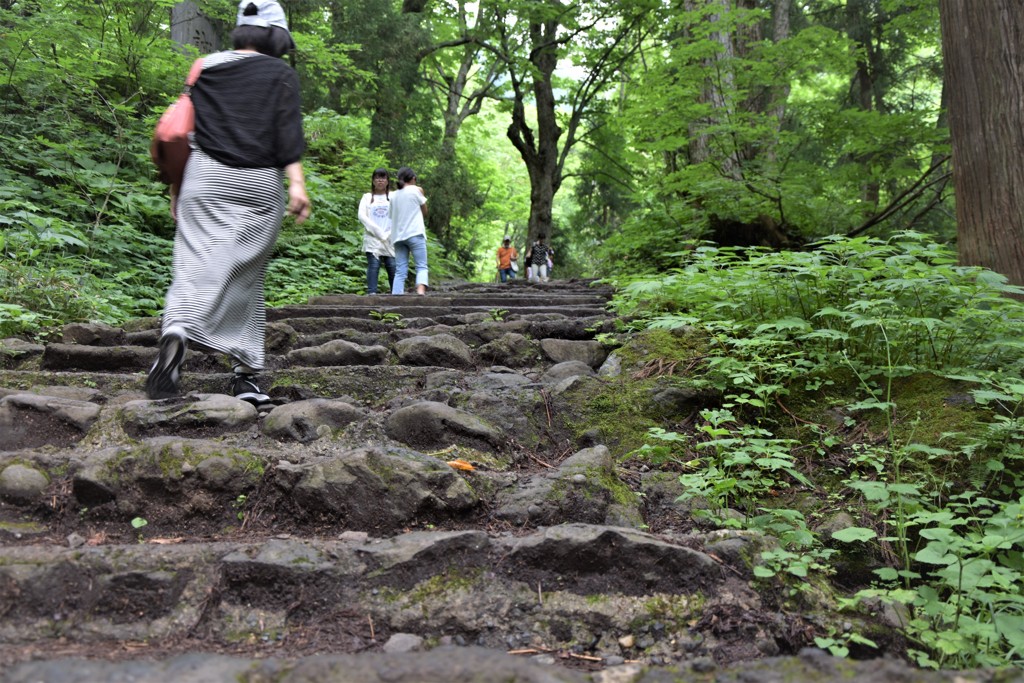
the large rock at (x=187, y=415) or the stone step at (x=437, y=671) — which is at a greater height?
the large rock at (x=187, y=415)

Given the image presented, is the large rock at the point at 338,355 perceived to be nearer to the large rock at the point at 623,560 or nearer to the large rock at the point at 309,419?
the large rock at the point at 309,419

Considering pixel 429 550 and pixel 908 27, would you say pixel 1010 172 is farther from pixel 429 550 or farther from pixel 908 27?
pixel 908 27

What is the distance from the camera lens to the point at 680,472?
10.2 ft

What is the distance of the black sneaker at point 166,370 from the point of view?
10.6 feet

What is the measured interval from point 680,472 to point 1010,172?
314 centimetres

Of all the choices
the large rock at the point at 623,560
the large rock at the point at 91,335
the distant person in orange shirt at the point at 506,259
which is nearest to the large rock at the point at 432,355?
the large rock at the point at 91,335

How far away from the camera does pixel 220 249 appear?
3.38 meters

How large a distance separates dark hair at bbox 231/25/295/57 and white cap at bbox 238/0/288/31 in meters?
0.03

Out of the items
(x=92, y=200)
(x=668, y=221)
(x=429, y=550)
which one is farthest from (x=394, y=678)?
(x=92, y=200)

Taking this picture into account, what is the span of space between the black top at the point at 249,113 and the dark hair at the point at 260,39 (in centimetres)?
10

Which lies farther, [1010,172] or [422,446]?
[1010,172]

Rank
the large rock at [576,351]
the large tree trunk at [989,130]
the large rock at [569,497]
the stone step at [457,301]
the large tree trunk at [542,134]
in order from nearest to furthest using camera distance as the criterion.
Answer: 1. the large rock at [569,497]
2. the large tree trunk at [989,130]
3. the large rock at [576,351]
4. the stone step at [457,301]
5. the large tree trunk at [542,134]

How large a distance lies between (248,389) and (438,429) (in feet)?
3.80

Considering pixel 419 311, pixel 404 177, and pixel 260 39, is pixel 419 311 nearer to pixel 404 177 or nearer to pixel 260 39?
pixel 260 39
